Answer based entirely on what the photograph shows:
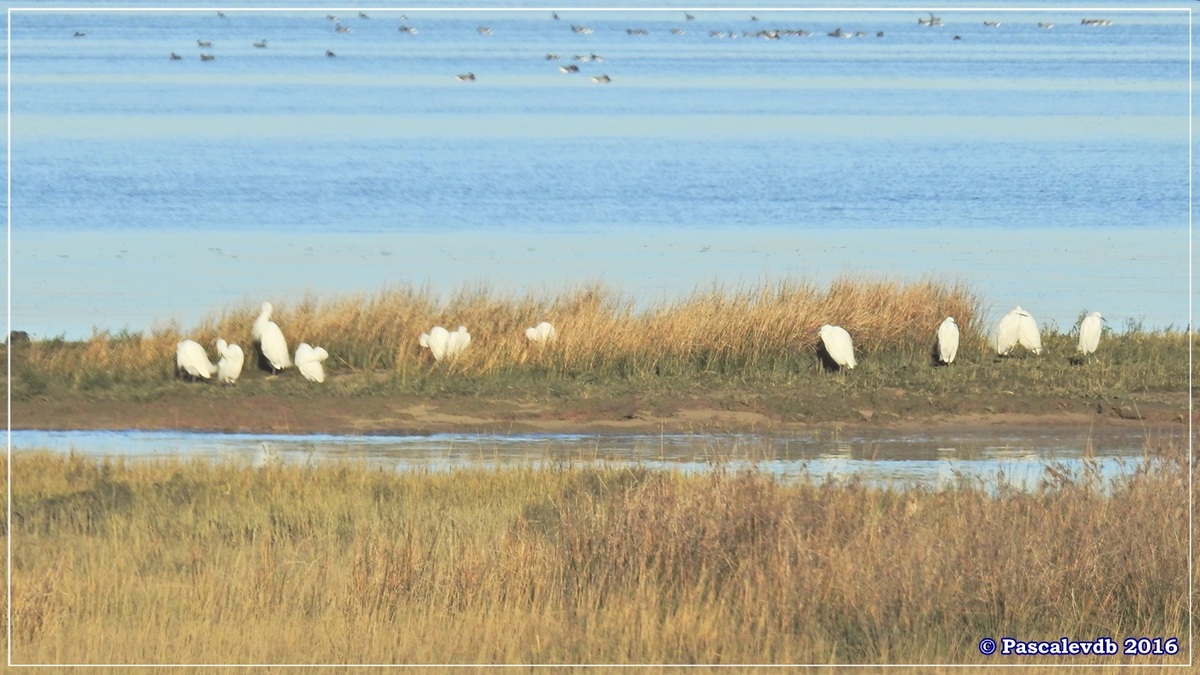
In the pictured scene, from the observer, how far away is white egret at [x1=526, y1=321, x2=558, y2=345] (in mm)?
18125

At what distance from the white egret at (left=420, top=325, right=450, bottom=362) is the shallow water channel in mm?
2585

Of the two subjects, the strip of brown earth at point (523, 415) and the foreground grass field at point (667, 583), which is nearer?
the foreground grass field at point (667, 583)

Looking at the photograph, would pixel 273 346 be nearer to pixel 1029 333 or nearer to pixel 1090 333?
pixel 1029 333

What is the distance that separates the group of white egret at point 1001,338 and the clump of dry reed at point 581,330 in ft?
1.62

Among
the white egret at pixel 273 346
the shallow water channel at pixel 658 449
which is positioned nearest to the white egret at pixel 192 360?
the white egret at pixel 273 346

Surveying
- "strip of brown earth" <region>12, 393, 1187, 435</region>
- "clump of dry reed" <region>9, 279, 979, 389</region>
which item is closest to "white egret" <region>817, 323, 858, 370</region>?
"clump of dry reed" <region>9, 279, 979, 389</region>

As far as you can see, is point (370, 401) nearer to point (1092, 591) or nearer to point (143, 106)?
point (1092, 591)

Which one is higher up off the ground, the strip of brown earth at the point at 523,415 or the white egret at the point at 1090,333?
the white egret at the point at 1090,333

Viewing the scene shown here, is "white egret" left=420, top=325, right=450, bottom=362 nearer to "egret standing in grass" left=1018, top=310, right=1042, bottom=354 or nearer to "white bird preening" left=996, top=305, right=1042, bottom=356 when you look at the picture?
"white bird preening" left=996, top=305, right=1042, bottom=356

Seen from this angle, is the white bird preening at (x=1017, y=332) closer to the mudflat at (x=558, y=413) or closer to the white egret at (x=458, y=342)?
the mudflat at (x=558, y=413)

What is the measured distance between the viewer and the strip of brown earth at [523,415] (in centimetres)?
1560

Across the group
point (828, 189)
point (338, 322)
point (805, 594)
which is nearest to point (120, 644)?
point (805, 594)

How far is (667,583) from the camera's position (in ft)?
27.9

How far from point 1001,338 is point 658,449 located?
632cm
